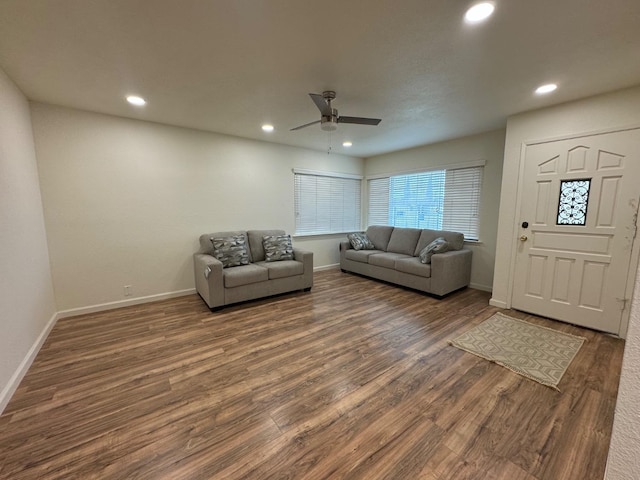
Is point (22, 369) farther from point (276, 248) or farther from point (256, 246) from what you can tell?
point (276, 248)

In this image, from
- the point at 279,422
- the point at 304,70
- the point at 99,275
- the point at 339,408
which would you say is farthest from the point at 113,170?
the point at 339,408

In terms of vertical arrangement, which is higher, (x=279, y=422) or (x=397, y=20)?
(x=397, y=20)

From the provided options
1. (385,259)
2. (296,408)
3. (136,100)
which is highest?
(136,100)

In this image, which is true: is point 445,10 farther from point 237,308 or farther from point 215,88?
point 237,308

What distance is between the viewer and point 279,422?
1688 mm

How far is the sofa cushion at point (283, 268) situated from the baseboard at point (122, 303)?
1274mm

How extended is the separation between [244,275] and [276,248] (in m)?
0.86

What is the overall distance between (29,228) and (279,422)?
9.81 feet

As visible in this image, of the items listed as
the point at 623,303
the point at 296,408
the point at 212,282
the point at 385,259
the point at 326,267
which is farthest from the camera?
the point at 326,267

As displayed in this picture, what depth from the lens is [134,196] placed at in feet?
11.6

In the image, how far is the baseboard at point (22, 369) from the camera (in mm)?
1822

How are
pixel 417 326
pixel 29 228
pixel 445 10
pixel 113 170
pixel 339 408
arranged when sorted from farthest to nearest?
pixel 113 170 → pixel 417 326 → pixel 29 228 → pixel 339 408 → pixel 445 10

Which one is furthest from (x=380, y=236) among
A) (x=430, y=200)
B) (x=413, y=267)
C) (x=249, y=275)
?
(x=249, y=275)

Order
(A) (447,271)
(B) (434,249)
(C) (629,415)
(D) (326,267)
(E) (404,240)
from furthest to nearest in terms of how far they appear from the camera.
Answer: (D) (326,267) < (E) (404,240) < (B) (434,249) < (A) (447,271) < (C) (629,415)
